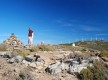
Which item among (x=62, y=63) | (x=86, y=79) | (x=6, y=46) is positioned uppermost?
(x=6, y=46)

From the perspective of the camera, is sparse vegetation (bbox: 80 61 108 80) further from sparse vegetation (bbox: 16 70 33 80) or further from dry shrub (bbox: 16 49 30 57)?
dry shrub (bbox: 16 49 30 57)

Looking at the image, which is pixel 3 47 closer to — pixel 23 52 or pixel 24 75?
pixel 23 52

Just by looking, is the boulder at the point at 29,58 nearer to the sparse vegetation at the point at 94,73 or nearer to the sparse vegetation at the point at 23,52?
the sparse vegetation at the point at 23,52

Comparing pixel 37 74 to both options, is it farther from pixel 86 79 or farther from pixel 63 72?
pixel 86 79

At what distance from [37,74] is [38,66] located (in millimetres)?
1450

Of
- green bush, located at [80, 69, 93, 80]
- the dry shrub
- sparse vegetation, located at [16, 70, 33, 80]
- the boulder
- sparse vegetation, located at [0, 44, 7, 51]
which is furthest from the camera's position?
sparse vegetation, located at [0, 44, 7, 51]

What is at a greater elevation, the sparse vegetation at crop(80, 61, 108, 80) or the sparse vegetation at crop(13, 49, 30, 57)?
the sparse vegetation at crop(13, 49, 30, 57)

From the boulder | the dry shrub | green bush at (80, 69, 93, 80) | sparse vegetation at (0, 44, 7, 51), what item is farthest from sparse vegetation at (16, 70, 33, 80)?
sparse vegetation at (0, 44, 7, 51)

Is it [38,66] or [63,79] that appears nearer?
[63,79]

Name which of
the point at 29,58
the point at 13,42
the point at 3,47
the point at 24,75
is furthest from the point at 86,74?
the point at 13,42

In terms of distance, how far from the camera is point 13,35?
30766 mm

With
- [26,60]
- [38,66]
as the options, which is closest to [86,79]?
[38,66]

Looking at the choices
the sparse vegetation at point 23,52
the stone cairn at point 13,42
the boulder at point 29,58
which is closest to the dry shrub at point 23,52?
the sparse vegetation at point 23,52

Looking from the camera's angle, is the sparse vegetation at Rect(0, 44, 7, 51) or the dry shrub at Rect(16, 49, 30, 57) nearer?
the dry shrub at Rect(16, 49, 30, 57)
